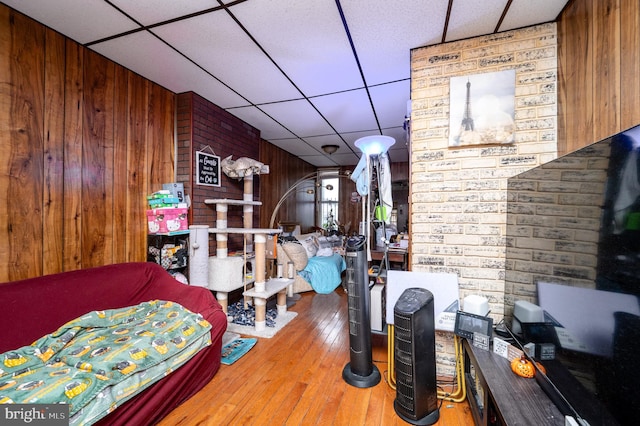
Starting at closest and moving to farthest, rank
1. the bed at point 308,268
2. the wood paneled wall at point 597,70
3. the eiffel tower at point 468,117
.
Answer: the wood paneled wall at point 597,70 → the eiffel tower at point 468,117 → the bed at point 308,268

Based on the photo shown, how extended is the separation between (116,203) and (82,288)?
34.0 inches

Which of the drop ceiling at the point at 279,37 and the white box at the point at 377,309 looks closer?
the drop ceiling at the point at 279,37

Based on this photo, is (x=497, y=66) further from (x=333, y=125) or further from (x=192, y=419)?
(x=192, y=419)

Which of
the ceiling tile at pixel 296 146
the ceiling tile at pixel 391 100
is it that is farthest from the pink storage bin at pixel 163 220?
the ceiling tile at pixel 296 146

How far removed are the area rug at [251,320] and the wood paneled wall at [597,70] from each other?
2887mm

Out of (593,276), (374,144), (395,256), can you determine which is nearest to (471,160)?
(374,144)

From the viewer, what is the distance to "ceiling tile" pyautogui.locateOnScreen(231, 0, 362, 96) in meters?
1.71

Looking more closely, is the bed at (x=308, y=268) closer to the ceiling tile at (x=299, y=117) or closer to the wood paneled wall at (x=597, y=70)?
the ceiling tile at (x=299, y=117)

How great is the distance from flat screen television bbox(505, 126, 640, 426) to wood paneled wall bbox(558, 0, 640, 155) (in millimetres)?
441

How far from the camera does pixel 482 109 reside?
186cm

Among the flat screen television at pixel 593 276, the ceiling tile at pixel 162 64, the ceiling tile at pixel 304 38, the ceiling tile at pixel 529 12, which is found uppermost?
the ceiling tile at pixel 162 64

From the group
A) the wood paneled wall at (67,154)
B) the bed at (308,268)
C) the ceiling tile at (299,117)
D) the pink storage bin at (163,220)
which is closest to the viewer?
the wood paneled wall at (67,154)

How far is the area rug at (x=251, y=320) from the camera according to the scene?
2726 millimetres

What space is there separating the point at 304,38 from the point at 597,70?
1794 mm
